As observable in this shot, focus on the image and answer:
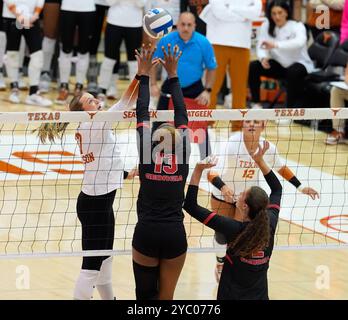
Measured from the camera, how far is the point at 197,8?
1556 cm

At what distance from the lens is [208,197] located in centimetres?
1114

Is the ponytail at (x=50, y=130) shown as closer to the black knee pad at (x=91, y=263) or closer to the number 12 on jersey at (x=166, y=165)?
the black knee pad at (x=91, y=263)

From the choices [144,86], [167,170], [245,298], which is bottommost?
[245,298]

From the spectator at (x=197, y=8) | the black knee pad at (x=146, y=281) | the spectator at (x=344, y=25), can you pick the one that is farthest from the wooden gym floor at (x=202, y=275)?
the spectator at (x=197, y=8)

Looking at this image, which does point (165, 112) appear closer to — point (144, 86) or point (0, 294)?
point (144, 86)

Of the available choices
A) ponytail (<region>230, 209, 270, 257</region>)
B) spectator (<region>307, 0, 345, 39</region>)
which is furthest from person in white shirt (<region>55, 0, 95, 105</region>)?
ponytail (<region>230, 209, 270, 257</region>)

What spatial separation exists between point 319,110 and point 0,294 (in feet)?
10.4

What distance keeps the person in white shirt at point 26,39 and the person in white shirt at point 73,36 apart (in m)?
0.43

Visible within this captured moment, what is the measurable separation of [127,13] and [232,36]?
1.82 metres

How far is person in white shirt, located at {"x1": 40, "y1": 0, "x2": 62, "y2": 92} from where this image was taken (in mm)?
15453

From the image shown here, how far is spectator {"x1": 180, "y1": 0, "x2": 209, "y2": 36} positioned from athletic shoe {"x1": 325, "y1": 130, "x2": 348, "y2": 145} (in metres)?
3.04

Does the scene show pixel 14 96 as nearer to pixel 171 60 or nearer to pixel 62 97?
pixel 62 97

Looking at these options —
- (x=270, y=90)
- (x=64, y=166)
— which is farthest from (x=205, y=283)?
(x=270, y=90)

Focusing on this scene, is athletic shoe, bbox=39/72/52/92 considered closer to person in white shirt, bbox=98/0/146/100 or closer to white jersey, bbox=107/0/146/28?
person in white shirt, bbox=98/0/146/100
